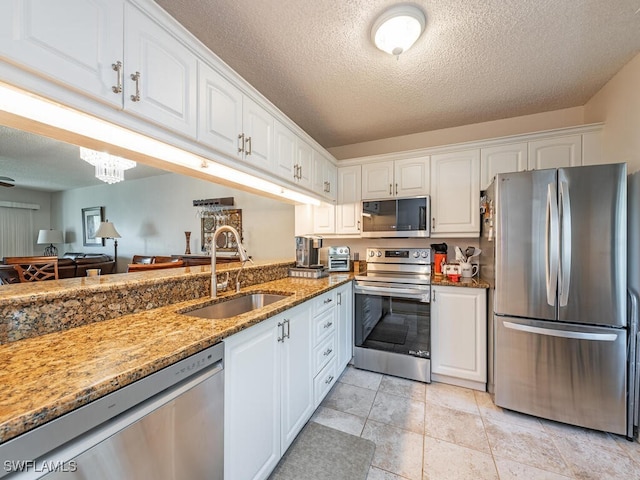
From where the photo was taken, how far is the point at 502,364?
1942 millimetres

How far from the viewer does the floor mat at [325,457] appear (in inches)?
55.6

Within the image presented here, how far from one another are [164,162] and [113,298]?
0.72 m

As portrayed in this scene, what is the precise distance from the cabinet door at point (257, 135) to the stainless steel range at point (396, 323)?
1454 millimetres

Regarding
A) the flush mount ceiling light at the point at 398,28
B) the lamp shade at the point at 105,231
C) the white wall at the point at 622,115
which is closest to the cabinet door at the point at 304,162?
the flush mount ceiling light at the point at 398,28

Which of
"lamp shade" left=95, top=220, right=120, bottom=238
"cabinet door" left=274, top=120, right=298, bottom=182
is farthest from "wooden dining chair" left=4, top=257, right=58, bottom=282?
"cabinet door" left=274, top=120, right=298, bottom=182

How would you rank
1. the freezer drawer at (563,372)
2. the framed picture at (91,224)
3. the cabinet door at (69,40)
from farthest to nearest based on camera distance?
1. the framed picture at (91,224)
2. the freezer drawer at (563,372)
3. the cabinet door at (69,40)

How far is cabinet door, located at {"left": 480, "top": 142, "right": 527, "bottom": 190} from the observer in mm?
2391

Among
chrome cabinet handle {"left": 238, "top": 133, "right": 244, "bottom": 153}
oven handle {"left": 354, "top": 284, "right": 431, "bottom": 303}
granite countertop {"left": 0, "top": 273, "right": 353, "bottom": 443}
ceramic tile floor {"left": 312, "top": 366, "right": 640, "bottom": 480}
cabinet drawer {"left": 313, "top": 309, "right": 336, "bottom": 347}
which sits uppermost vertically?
chrome cabinet handle {"left": 238, "top": 133, "right": 244, "bottom": 153}

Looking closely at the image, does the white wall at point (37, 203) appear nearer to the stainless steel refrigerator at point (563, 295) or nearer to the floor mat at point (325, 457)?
the floor mat at point (325, 457)

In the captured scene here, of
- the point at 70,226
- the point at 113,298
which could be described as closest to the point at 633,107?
the point at 113,298

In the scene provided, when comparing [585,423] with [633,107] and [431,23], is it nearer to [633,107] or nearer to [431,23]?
[633,107]

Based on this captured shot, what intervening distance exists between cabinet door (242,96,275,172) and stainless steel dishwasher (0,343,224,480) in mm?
1180

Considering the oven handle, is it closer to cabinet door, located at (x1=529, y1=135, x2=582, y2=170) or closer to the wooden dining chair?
Result: cabinet door, located at (x1=529, y1=135, x2=582, y2=170)

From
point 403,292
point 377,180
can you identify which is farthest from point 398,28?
point 403,292
